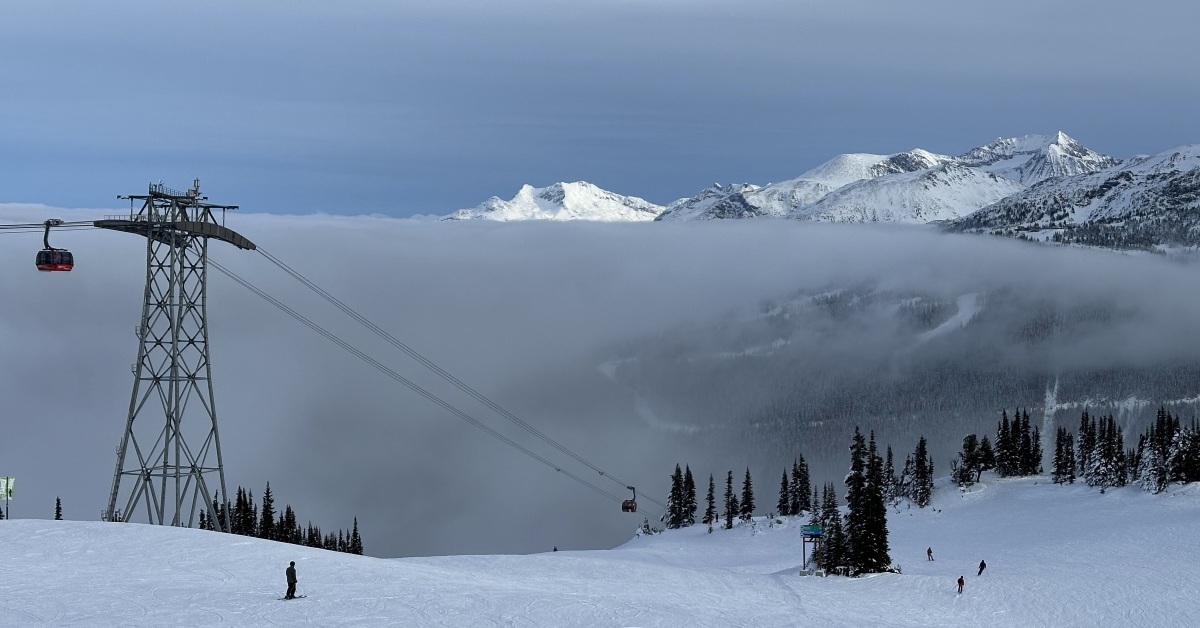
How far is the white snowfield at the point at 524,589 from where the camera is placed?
44.5 metres

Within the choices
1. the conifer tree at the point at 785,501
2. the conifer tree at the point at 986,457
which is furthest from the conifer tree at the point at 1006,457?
the conifer tree at the point at 785,501

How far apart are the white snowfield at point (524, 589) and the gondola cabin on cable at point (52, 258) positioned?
15.1 m

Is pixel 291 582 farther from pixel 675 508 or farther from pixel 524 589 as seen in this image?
pixel 675 508

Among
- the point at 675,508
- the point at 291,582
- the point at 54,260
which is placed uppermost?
the point at 54,260

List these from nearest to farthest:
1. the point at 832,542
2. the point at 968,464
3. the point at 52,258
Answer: the point at 52,258 < the point at 832,542 < the point at 968,464

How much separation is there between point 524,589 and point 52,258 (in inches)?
1333

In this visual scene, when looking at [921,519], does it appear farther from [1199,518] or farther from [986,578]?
[986,578]

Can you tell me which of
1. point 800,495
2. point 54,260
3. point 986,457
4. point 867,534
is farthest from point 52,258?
point 986,457

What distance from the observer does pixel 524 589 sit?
5466cm

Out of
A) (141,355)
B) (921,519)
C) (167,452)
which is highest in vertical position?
(141,355)

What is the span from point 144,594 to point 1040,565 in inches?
2591

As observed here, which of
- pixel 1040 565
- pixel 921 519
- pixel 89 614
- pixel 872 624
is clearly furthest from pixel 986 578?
pixel 921 519

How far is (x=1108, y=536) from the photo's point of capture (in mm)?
103688

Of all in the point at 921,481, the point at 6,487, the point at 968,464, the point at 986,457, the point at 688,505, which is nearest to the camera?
the point at 6,487
